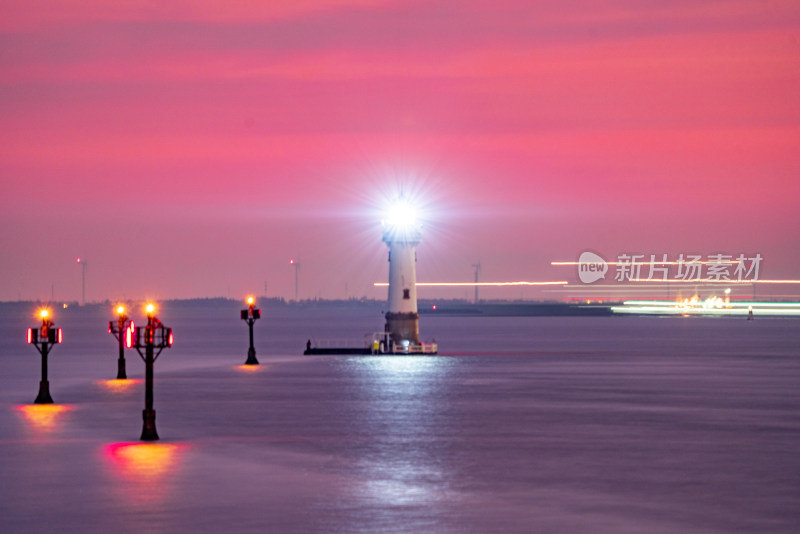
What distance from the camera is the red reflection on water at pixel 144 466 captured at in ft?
83.7

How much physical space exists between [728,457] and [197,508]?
1499 centimetres

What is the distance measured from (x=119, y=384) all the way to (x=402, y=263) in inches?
1018

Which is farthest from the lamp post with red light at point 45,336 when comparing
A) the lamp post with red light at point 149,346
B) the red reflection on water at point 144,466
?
the red reflection on water at point 144,466

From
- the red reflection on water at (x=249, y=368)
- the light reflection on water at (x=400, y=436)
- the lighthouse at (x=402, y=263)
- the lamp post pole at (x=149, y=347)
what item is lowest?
the light reflection on water at (x=400, y=436)

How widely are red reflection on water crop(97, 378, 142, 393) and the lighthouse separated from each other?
2189 cm

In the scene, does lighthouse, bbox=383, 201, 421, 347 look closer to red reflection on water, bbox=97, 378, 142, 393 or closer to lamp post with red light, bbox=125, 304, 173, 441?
red reflection on water, bbox=97, 378, 142, 393

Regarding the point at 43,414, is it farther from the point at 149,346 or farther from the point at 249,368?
the point at 249,368

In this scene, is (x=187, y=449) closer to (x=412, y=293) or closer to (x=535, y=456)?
(x=535, y=456)

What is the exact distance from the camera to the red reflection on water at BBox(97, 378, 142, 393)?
5719 cm

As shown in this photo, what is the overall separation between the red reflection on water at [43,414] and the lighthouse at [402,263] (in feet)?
119

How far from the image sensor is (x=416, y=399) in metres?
51.3

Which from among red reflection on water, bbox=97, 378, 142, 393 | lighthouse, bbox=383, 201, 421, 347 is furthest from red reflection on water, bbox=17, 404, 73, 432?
lighthouse, bbox=383, 201, 421, 347

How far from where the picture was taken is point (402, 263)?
8181cm

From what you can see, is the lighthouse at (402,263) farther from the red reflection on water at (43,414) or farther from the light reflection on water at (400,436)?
the red reflection on water at (43,414)
